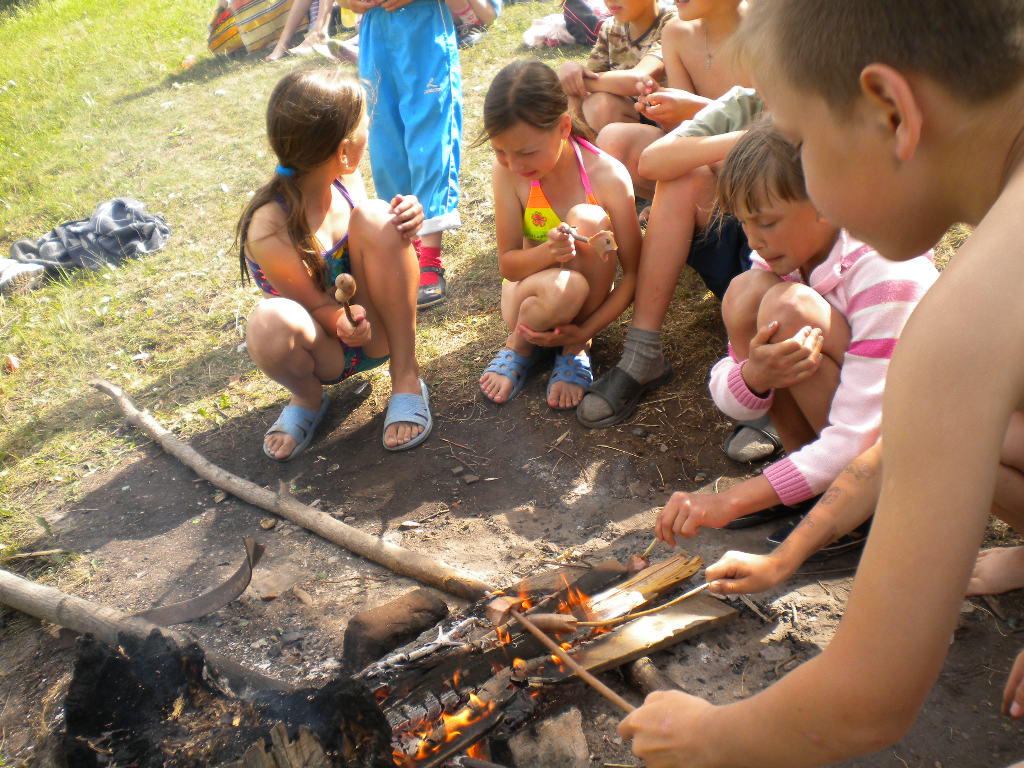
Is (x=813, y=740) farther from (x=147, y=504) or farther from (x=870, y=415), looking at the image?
(x=147, y=504)

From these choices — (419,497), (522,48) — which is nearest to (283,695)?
(419,497)

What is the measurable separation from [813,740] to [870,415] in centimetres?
129

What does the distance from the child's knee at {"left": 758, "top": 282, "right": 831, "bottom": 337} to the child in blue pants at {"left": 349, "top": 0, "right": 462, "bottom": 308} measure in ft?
8.13

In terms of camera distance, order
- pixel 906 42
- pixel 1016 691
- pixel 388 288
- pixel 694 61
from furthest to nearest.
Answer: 1. pixel 694 61
2. pixel 388 288
3. pixel 1016 691
4. pixel 906 42

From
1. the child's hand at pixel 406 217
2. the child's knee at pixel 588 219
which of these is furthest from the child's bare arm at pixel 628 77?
the child's hand at pixel 406 217

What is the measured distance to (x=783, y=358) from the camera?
2.38m

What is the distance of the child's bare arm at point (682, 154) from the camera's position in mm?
3166

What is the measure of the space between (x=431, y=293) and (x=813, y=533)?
2.98 m

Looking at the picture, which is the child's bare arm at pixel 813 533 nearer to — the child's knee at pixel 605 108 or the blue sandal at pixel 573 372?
the blue sandal at pixel 573 372

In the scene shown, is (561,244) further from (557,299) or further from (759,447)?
(759,447)

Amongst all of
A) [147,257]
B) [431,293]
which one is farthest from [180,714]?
[147,257]

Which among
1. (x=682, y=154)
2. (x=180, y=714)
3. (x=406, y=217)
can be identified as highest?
(x=682, y=154)

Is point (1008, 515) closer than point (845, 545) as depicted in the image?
Yes

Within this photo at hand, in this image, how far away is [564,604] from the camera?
7.68 ft
